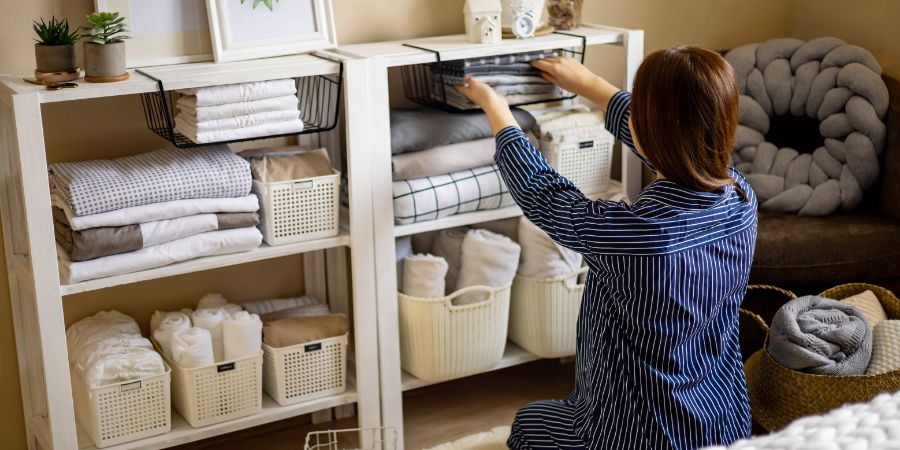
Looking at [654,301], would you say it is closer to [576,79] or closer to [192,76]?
[576,79]

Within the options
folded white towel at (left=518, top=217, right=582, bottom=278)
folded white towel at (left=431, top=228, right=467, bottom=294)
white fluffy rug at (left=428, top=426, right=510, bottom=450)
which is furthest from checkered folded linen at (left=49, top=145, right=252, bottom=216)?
white fluffy rug at (left=428, top=426, right=510, bottom=450)

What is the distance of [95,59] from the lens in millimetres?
1931

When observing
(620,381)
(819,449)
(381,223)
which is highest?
(819,449)

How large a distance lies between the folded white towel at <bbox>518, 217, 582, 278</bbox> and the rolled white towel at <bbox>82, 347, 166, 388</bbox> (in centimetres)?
89

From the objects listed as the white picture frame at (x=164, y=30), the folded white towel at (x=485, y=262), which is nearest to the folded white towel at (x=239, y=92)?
the white picture frame at (x=164, y=30)

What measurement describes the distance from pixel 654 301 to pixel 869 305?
794mm

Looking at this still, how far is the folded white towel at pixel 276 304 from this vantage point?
2449 mm

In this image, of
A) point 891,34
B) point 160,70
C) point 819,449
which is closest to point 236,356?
point 160,70

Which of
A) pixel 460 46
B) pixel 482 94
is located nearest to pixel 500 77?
pixel 460 46

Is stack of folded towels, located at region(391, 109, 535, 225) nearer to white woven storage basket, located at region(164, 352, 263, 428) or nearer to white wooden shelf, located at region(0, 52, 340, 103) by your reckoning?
white wooden shelf, located at region(0, 52, 340, 103)

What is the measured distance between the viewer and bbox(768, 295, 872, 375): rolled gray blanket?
204 centimetres

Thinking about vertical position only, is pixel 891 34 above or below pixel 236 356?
above

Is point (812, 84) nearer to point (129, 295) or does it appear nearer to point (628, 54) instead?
point (628, 54)

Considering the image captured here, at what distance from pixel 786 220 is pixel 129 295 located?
161 centimetres
